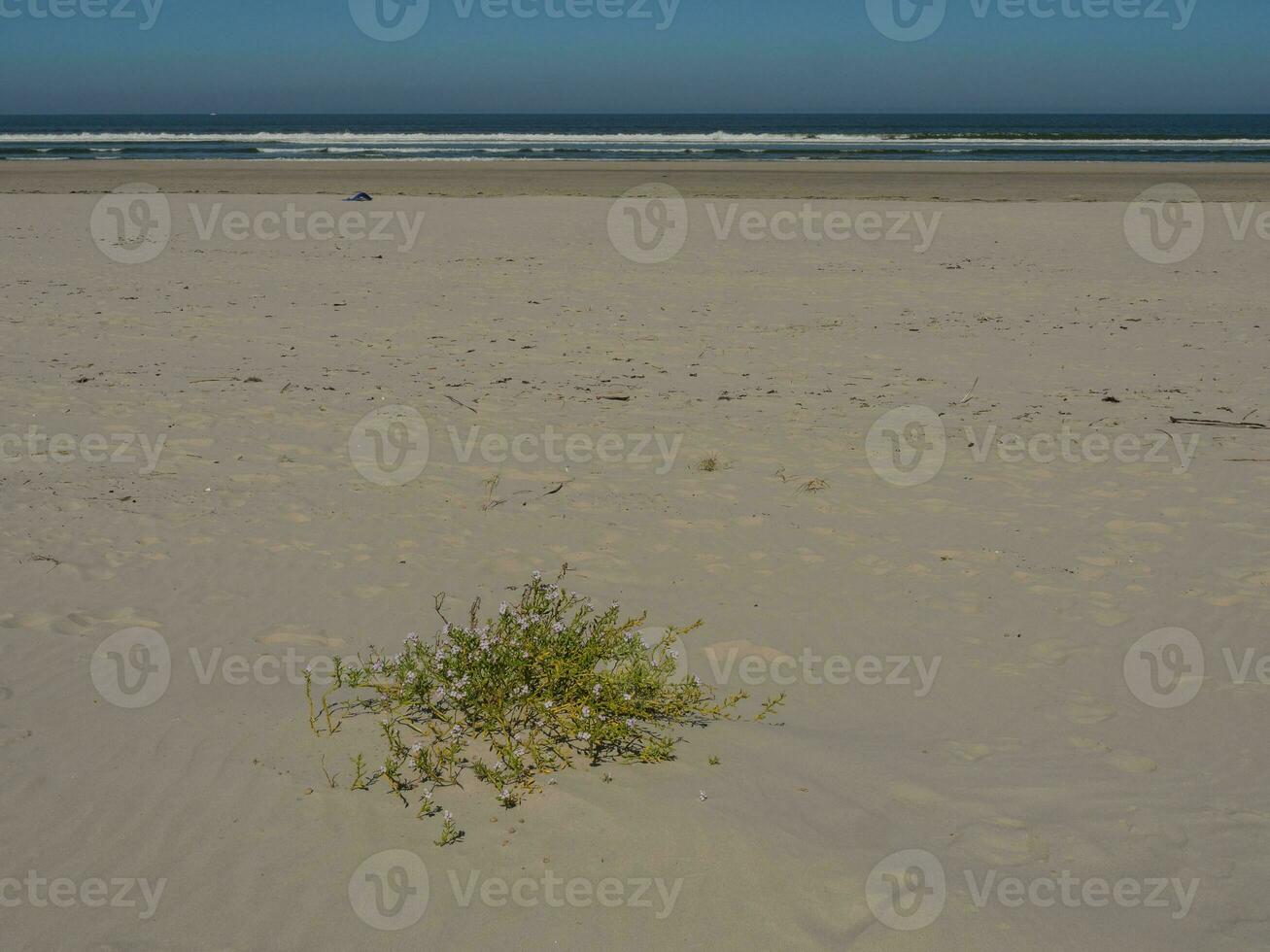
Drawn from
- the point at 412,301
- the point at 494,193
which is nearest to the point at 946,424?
the point at 412,301

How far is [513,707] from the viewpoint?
3.35 m

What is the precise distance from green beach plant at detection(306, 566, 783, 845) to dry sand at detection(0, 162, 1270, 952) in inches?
4.7

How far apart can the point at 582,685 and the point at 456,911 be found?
0.89m

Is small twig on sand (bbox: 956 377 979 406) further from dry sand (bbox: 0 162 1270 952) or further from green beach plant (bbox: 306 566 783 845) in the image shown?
green beach plant (bbox: 306 566 783 845)

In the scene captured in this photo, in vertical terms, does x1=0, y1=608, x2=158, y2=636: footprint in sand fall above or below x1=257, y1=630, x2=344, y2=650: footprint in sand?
below

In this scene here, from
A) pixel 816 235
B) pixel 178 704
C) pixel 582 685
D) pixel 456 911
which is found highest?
pixel 816 235

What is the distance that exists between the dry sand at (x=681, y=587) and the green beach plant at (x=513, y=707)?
12 centimetres

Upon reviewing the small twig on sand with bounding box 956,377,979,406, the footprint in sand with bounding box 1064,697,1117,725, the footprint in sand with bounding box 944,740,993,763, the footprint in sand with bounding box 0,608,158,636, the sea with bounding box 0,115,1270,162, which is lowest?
the footprint in sand with bounding box 0,608,158,636

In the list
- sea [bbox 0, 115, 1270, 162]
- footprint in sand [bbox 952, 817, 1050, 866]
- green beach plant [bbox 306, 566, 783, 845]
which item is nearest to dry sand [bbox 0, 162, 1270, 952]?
footprint in sand [bbox 952, 817, 1050, 866]

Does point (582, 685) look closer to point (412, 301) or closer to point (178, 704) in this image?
point (178, 704)

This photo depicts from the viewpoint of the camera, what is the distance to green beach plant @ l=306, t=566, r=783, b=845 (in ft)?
10.4

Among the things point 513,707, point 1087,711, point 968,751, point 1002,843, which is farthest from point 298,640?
point 1087,711

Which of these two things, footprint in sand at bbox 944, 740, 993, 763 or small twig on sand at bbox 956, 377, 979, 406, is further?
small twig on sand at bbox 956, 377, 979, 406

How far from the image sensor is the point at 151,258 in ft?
45.0
